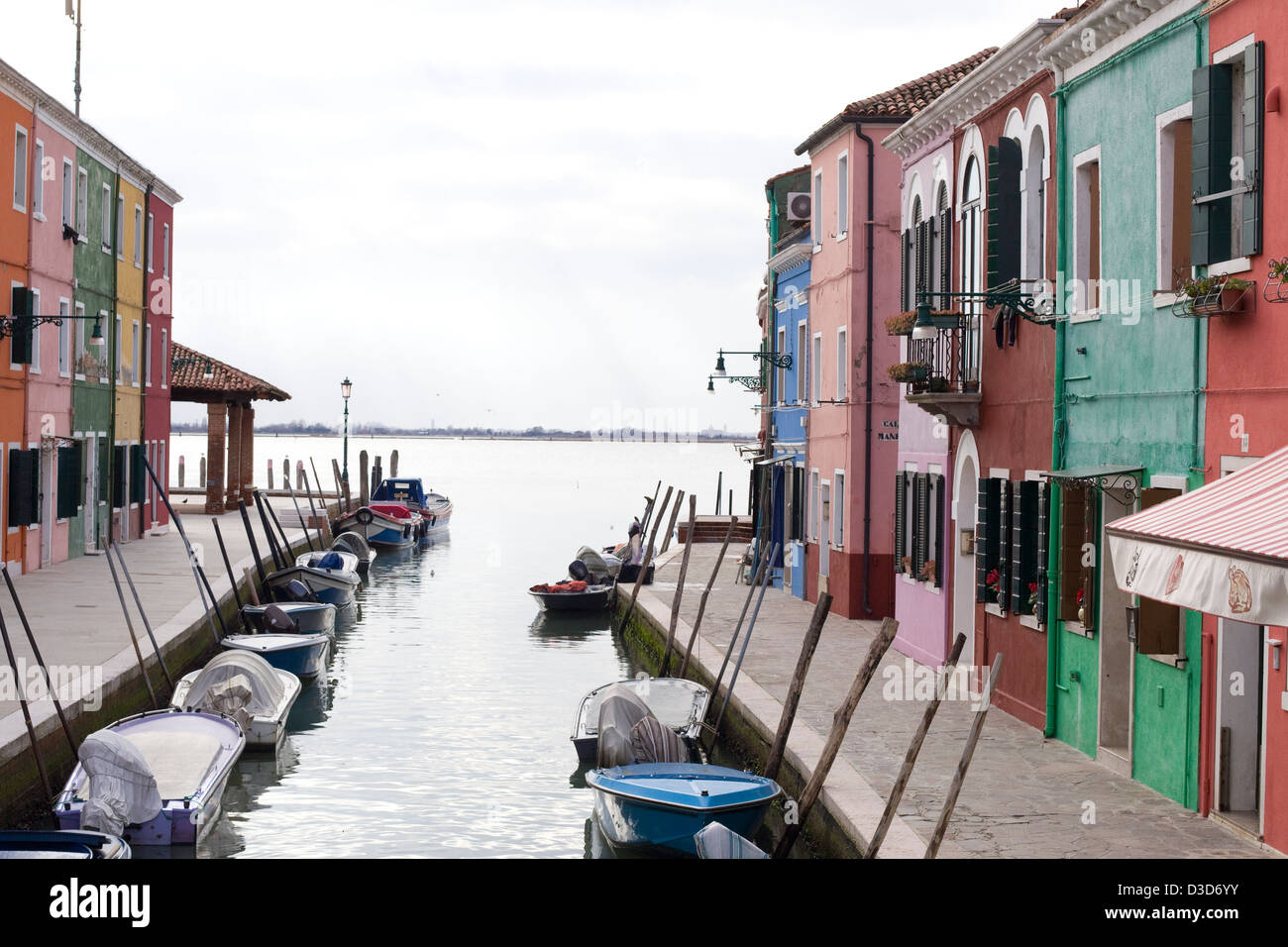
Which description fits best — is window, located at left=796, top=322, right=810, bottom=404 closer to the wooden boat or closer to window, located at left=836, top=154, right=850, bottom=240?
window, located at left=836, top=154, right=850, bottom=240

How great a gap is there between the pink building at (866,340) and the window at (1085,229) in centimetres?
920

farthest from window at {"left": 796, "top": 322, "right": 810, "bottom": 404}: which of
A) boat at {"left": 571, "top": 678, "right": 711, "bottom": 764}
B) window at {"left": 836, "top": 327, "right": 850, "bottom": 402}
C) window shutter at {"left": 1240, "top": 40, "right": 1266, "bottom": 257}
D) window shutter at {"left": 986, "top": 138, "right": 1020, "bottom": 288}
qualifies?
window shutter at {"left": 1240, "top": 40, "right": 1266, "bottom": 257}

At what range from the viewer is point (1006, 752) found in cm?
1386

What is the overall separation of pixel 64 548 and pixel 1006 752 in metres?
22.1

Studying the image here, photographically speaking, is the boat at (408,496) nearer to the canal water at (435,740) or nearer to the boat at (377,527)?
the boat at (377,527)

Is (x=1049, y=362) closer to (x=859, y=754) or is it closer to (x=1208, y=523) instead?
(x=859, y=754)

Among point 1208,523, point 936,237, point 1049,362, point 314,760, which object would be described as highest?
point 936,237

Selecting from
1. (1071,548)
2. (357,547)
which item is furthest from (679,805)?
(357,547)

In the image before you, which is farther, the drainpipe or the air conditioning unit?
the air conditioning unit

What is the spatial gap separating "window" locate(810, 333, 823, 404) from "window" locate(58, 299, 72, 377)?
14390 millimetres

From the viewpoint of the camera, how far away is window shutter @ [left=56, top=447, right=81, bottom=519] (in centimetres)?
2964
